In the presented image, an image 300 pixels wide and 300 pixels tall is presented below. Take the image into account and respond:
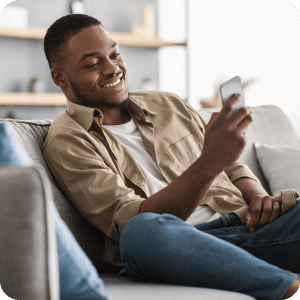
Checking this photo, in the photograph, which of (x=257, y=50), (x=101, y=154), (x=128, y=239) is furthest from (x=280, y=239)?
(x=257, y=50)

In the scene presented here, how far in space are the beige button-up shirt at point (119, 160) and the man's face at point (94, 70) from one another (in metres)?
0.06

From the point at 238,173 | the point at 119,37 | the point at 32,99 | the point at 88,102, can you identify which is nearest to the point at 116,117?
the point at 88,102

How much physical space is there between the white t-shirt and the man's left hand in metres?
0.11

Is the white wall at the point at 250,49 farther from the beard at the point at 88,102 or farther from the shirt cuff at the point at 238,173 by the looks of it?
the beard at the point at 88,102

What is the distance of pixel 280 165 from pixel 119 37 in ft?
9.31

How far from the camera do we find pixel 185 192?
98 centimetres

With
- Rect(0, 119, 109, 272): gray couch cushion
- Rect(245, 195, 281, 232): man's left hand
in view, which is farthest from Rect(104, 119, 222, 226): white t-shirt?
Rect(0, 119, 109, 272): gray couch cushion

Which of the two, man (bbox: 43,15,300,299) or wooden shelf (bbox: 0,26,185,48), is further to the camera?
wooden shelf (bbox: 0,26,185,48)

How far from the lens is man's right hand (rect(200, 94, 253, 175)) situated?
3.11 feet

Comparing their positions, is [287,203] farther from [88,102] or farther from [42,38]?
[42,38]

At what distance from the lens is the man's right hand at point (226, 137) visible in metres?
0.95

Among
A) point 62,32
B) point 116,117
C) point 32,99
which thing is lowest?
point 32,99

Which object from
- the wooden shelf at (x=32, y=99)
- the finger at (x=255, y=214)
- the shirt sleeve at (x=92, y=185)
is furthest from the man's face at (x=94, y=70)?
the wooden shelf at (x=32, y=99)

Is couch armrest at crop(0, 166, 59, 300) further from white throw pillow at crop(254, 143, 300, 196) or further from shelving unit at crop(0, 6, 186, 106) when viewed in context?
shelving unit at crop(0, 6, 186, 106)
